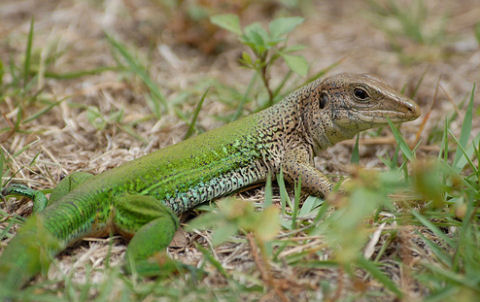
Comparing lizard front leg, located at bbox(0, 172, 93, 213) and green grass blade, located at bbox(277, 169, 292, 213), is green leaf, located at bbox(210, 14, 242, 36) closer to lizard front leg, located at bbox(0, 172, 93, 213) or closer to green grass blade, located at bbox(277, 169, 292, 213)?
green grass blade, located at bbox(277, 169, 292, 213)

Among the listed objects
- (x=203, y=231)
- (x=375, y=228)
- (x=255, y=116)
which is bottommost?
(x=203, y=231)

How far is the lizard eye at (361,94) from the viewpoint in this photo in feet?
12.5

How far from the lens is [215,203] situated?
3.68m

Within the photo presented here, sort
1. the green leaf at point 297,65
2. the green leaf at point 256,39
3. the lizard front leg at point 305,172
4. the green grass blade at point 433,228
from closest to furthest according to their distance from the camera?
1. the green grass blade at point 433,228
2. the lizard front leg at point 305,172
3. the green leaf at point 297,65
4. the green leaf at point 256,39

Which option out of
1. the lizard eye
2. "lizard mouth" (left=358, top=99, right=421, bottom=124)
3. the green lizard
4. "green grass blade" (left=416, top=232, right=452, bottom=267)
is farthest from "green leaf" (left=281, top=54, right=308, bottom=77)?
"green grass blade" (left=416, top=232, right=452, bottom=267)

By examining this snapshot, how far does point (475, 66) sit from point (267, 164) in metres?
4.10

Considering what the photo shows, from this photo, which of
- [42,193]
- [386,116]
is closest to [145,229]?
[42,193]

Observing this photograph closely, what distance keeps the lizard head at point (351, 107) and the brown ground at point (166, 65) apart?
0.54m

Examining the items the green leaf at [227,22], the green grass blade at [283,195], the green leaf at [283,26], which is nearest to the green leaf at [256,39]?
the green leaf at [283,26]

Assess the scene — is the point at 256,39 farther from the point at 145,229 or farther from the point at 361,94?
the point at 145,229

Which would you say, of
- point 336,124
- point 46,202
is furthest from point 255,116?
point 46,202

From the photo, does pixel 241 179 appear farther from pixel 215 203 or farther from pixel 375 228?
pixel 375 228

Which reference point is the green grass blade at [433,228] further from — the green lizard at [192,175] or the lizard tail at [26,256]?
the lizard tail at [26,256]

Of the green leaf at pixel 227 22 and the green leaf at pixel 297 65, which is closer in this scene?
the green leaf at pixel 297 65
